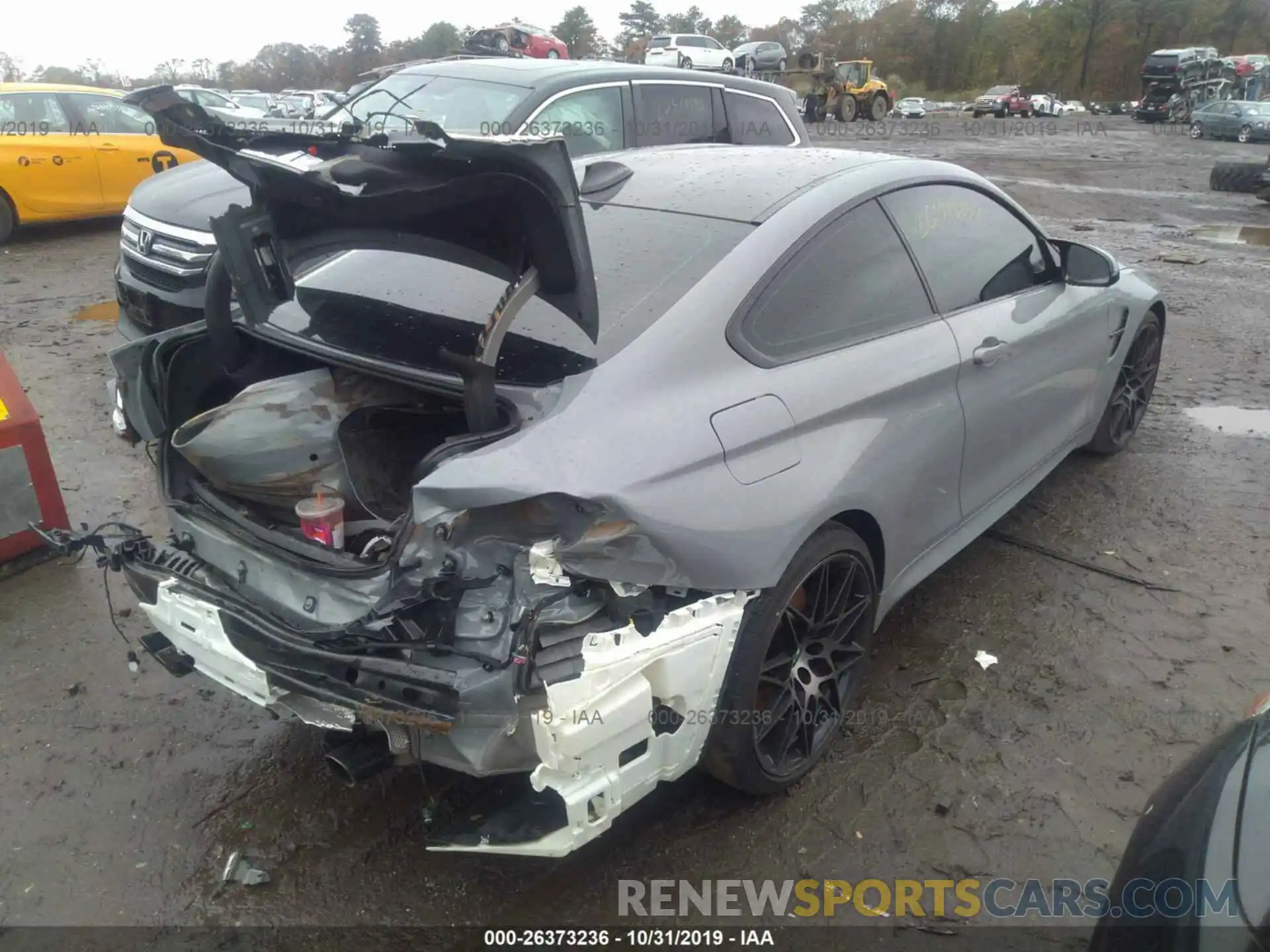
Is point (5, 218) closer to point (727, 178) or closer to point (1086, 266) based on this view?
point (727, 178)

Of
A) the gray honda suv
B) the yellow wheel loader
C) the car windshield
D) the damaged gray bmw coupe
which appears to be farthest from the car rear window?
the yellow wheel loader

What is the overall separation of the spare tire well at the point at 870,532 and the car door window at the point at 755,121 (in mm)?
4639

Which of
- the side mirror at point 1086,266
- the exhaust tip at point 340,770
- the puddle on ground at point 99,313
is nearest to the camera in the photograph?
the exhaust tip at point 340,770

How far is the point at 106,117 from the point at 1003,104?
1706 inches

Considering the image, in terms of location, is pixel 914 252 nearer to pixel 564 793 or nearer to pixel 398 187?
pixel 398 187

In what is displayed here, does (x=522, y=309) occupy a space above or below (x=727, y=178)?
below

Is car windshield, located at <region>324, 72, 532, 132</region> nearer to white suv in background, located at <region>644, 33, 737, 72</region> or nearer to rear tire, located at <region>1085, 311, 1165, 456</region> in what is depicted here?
rear tire, located at <region>1085, 311, 1165, 456</region>

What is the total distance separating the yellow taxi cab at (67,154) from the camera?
9.38m

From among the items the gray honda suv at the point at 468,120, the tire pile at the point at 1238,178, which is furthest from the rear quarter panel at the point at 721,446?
the tire pile at the point at 1238,178

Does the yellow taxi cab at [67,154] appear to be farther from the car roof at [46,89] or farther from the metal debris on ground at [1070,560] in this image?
the metal debris on ground at [1070,560]

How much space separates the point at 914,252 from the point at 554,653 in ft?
6.39

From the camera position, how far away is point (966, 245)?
3.32 meters

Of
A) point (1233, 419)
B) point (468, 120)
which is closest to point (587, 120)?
point (468, 120)

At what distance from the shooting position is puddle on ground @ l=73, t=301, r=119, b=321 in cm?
727
